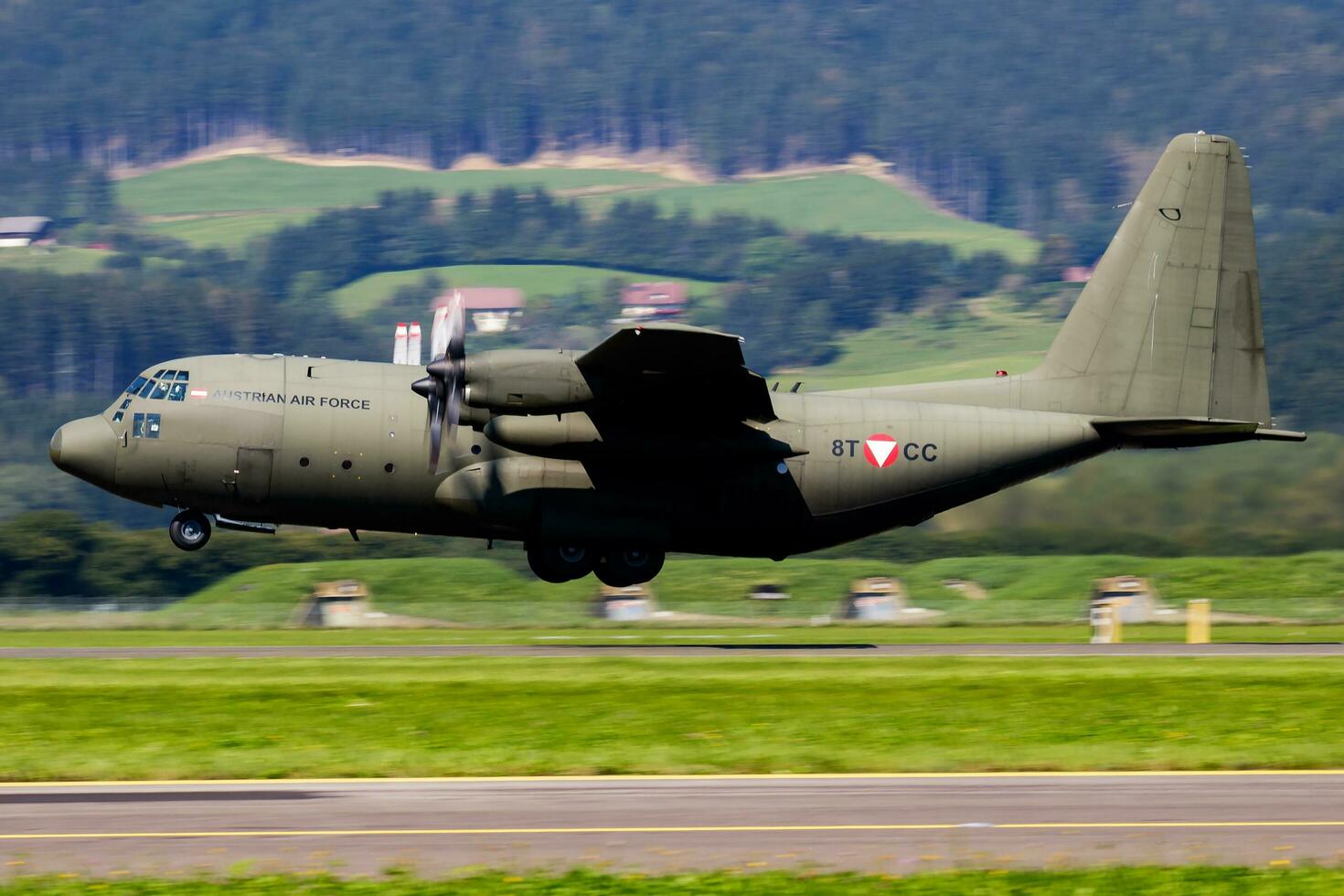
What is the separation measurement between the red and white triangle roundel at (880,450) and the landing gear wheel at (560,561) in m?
5.99

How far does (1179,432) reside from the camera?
119ft

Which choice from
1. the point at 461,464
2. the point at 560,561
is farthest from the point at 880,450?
the point at 461,464

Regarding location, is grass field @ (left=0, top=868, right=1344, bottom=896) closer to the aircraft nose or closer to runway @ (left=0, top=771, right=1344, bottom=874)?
runway @ (left=0, top=771, right=1344, bottom=874)

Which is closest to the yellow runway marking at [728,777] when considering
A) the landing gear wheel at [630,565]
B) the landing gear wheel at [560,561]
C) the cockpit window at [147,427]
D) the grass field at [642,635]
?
the landing gear wheel at [630,565]

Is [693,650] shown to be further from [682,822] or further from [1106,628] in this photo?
[682,822]

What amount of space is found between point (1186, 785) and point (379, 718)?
1059 centimetres

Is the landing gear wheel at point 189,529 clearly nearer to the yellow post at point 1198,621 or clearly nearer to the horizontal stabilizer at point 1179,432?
the horizontal stabilizer at point 1179,432

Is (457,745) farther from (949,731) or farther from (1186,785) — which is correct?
(1186,785)

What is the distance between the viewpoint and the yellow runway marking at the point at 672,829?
51.6 feet

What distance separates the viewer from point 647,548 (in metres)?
35.4

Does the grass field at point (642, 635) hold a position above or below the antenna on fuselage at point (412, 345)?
below

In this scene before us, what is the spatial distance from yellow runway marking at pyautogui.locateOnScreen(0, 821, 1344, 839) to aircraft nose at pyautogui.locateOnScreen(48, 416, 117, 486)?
65.9 ft

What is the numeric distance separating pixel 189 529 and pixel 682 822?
2163 cm

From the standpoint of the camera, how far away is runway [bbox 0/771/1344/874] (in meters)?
14.7
